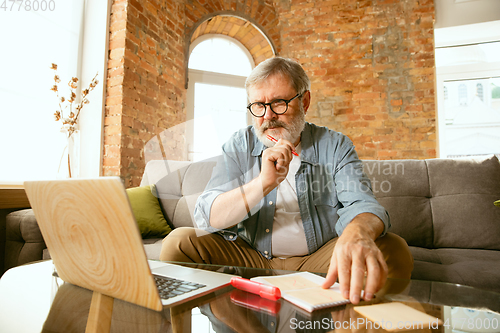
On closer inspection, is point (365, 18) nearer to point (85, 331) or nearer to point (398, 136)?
point (398, 136)

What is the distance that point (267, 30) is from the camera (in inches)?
149

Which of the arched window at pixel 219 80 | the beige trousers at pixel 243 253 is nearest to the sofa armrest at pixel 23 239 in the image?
the beige trousers at pixel 243 253

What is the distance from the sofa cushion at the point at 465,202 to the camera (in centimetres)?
153

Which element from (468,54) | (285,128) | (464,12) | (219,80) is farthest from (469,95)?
(285,128)

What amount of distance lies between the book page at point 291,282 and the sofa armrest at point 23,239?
4.49 ft

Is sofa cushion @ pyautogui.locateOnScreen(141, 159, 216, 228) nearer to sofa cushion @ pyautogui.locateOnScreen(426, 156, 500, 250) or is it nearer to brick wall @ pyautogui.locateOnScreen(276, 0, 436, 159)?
sofa cushion @ pyautogui.locateOnScreen(426, 156, 500, 250)

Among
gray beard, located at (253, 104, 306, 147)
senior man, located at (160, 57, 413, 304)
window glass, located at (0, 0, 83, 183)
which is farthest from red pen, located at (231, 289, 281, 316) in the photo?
window glass, located at (0, 0, 83, 183)

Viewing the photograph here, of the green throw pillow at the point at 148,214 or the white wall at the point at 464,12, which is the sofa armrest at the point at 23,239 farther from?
the white wall at the point at 464,12

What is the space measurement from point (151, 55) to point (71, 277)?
2.66 metres

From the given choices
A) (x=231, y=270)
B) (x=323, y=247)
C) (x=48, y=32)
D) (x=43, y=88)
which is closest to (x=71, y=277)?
(x=231, y=270)

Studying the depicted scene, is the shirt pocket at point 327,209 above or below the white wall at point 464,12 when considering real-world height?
below

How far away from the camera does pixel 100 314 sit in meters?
0.49

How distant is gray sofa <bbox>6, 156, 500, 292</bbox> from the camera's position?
1.51 m

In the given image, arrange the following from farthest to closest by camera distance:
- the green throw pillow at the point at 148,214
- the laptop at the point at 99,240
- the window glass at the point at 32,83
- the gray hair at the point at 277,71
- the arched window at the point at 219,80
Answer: the arched window at the point at 219,80 → the window glass at the point at 32,83 → the green throw pillow at the point at 148,214 → the gray hair at the point at 277,71 → the laptop at the point at 99,240
